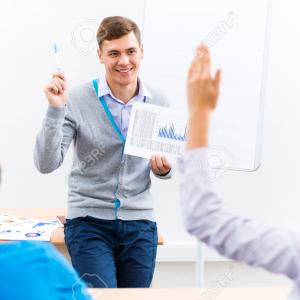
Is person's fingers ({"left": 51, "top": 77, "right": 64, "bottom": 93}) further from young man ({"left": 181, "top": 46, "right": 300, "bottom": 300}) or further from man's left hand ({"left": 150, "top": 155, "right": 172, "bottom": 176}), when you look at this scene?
young man ({"left": 181, "top": 46, "right": 300, "bottom": 300})

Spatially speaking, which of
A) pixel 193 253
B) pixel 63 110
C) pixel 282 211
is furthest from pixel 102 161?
pixel 282 211

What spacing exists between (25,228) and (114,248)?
549mm

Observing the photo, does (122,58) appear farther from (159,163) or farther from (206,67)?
(206,67)

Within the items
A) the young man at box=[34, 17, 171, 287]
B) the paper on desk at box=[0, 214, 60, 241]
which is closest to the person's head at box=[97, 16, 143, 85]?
the young man at box=[34, 17, 171, 287]

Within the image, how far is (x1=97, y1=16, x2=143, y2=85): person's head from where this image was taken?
87.6 inches

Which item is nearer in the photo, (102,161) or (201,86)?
(201,86)

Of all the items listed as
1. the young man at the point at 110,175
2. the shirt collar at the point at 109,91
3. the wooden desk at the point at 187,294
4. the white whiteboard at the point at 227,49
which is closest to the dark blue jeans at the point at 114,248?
the young man at the point at 110,175

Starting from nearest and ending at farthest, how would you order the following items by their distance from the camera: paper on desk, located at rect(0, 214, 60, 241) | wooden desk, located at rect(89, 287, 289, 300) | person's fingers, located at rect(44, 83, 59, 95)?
Answer: wooden desk, located at rect(89, 287, 289, 300) → person's fingers, located at rect(44, 83, 59, 95) → paper on desk, located at rect(0, 214, 60, 241)

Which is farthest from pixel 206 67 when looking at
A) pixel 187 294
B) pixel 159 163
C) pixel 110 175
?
pixel 110 175

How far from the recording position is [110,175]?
2223mm

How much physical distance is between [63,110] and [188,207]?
1.22 m

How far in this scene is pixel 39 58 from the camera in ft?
10.3

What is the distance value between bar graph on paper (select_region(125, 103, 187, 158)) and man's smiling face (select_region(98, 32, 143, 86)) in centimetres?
13

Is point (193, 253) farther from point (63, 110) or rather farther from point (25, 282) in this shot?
point (25, 282)
